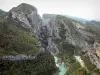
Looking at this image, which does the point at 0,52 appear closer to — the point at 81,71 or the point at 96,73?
the point at 81,71

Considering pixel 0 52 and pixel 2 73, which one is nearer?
pixel 2 73

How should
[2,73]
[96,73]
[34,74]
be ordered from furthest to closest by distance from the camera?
[34,74] → [2,73] → [96,73]

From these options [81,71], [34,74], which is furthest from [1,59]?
[81,71]

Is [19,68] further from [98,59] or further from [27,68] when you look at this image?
[98,59]

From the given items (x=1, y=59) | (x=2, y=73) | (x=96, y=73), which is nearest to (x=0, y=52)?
(x=1, y=59)

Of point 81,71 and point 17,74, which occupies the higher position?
point 81,71

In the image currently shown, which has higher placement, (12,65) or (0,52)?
(0,52)

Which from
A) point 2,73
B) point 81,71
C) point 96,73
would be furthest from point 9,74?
point 96,73

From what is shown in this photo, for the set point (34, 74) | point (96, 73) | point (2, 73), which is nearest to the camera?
point (96, 73)

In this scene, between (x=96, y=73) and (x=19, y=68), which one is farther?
(x=19, y=68)
